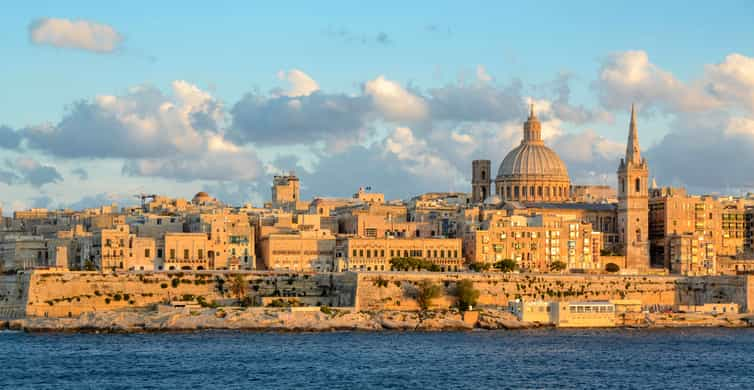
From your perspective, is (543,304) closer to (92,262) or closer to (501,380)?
(501,380)

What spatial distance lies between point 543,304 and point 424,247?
64.4ft

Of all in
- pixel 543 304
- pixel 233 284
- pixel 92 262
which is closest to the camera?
pixel 543 304

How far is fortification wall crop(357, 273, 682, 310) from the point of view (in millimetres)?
80625

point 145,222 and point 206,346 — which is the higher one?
point 145,222

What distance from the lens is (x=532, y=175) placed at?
113062mm

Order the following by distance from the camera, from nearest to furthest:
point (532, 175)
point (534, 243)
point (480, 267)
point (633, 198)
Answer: point (480, 267) < point (534, 243) < point (633, 198) < point (532, 175)

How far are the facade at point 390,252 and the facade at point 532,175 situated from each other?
61.6 feet

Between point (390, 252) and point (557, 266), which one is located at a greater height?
point (390, 252)

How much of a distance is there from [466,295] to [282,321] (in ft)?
35.3

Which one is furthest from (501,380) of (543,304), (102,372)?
(543,304)

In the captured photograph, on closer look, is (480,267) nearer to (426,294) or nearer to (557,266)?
→ (557,266)

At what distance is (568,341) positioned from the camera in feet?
220

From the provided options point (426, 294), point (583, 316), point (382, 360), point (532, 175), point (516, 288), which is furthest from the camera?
point (532, 175)

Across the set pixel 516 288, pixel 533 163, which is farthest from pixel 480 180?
pixel 516 288
